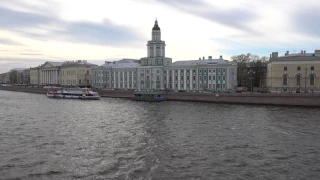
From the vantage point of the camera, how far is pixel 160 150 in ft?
53.1

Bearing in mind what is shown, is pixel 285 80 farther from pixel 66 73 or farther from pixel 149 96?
pixel 66 73

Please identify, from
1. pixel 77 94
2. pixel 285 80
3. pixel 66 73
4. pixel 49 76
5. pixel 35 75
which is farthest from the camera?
pixel 35 75

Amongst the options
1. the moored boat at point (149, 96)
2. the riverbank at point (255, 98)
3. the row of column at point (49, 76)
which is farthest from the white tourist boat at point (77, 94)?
the row of column at point (49, 76)

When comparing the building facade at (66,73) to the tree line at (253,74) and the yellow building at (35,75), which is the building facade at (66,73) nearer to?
the yellow building at (35,75)

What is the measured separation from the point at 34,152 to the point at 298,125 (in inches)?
709

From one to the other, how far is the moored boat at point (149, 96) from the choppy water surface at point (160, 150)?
25.8m

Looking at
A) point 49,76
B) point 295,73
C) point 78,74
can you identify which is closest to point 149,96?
point 295,73

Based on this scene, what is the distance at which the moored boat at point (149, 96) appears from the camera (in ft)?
168

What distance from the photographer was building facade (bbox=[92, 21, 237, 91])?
57.1 metres

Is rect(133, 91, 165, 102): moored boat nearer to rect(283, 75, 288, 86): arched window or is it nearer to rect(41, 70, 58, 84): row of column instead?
rect(283, 75, 288, 86): arched window

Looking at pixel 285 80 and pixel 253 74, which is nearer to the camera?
pixel 285 80

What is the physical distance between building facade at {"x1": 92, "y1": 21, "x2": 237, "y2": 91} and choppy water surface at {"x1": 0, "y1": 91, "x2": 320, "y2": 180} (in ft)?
105

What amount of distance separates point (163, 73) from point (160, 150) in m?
48.5

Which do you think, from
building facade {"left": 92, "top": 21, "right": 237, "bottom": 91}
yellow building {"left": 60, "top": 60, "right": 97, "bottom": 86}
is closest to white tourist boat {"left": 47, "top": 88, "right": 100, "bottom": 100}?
building facade {"left": 92, "top": 21, "right": 237, "bottom": 91}
